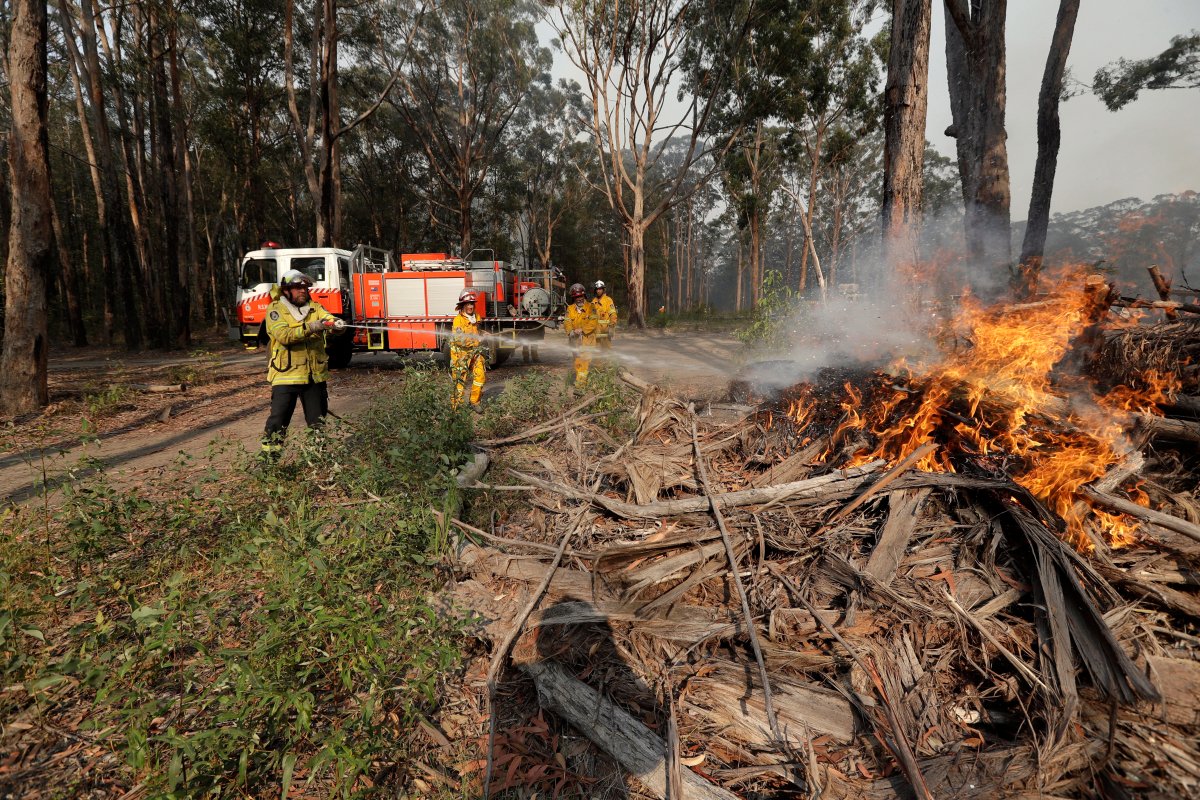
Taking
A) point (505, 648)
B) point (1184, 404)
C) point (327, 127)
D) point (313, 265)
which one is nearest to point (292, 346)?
point (505, 648)

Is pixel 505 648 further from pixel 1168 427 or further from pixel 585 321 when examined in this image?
pixel 585 321

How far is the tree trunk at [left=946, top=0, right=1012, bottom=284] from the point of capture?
26.6 feet

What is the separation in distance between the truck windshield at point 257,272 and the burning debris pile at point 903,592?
11.7 meters

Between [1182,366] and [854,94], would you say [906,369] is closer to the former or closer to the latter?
[1182,366]

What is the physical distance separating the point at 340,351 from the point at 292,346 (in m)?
8.44

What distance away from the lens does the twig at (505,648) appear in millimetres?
2246

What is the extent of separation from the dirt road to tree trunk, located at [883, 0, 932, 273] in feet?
A: 11.7

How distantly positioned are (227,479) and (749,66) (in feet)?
66.0

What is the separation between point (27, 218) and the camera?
23.6ft

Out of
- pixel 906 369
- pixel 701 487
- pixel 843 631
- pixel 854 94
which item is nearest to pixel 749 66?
A: pixel 854 94

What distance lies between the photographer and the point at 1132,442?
344 centimetres

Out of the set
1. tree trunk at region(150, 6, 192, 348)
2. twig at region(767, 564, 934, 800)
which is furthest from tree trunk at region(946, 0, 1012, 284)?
tree trunk at region(150, 6, 192, 348)

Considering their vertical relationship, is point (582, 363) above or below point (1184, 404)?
above

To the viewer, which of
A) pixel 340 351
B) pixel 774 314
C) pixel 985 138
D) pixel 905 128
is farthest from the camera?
pixel 340 351
